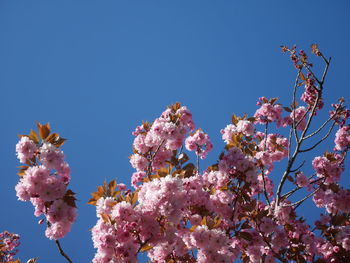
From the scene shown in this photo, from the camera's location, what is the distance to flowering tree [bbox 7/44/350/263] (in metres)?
3.69

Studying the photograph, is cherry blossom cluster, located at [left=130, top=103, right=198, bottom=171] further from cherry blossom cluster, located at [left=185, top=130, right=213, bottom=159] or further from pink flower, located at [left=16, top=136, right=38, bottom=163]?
pink flower, located at [left=16, top=136, right=38, bottom=163]

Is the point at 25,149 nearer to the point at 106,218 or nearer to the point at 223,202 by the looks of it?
the point at 106,218

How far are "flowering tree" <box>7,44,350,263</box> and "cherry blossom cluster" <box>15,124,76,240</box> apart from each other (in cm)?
1

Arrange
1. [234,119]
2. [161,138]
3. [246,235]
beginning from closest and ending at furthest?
[246,235] < [161,138] < [234,119]

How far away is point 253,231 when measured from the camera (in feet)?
15.9

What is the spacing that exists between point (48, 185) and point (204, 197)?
2.26 metres

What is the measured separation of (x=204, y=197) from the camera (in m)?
4.63

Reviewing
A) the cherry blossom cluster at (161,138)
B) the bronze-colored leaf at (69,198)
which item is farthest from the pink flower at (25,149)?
the cherry blossom cluster at (161,138)

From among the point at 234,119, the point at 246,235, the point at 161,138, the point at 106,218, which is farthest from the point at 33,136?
the point at 234,119

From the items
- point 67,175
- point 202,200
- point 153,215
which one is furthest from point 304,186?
point 67,175

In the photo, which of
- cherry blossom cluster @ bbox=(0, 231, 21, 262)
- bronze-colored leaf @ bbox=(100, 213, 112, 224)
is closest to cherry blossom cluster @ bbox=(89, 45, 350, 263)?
bronze-colored leaf @ bbox=(100, 213, 112, 224)

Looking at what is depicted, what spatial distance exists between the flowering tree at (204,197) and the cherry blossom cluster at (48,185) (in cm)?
1

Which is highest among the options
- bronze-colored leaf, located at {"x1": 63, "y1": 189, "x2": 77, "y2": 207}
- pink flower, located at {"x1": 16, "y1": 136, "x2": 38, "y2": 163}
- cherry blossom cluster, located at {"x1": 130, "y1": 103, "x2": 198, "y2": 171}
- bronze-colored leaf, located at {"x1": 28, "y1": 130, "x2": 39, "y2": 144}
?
cherry blossom cluster, located at {"x1": 130, "y1": 103, "x2": 198, "y2": 171}

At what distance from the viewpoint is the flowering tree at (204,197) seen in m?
3.69
